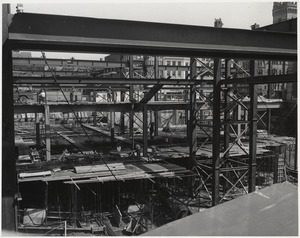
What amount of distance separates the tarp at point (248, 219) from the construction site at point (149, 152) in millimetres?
16

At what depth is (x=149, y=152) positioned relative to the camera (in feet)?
62.7

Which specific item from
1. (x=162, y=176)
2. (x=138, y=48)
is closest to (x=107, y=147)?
(x=162, y=176)

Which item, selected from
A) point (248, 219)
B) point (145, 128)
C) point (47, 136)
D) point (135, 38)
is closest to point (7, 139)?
point (135, 38)

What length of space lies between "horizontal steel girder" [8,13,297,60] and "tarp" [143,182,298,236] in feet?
10.3

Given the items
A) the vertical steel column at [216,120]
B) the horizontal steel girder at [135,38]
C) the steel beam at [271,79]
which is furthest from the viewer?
the vertical steel column at [216,120]

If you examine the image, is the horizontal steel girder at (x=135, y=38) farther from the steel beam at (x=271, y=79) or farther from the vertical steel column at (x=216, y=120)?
the vertical steel column at (x=216, y=120)

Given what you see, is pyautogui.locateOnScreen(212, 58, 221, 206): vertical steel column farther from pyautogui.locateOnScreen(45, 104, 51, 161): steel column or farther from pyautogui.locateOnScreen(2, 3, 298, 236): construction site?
pyautogui.locateOnScreen(45, 104, 51, 161): steel column

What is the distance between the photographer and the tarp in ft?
11.4

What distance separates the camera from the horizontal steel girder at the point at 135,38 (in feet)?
16.2

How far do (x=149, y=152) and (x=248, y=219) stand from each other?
15452mm

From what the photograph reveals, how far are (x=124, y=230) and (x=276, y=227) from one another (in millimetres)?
9537

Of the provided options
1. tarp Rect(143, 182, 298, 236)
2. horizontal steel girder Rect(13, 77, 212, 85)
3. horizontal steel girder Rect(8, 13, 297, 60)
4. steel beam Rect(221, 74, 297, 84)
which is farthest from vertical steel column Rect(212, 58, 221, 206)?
tarp Rect(143, 182, 298, 236)

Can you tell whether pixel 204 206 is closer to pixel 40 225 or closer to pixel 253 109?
pixel 253 109

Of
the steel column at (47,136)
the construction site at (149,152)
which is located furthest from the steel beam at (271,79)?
the steel column at (47,136)
